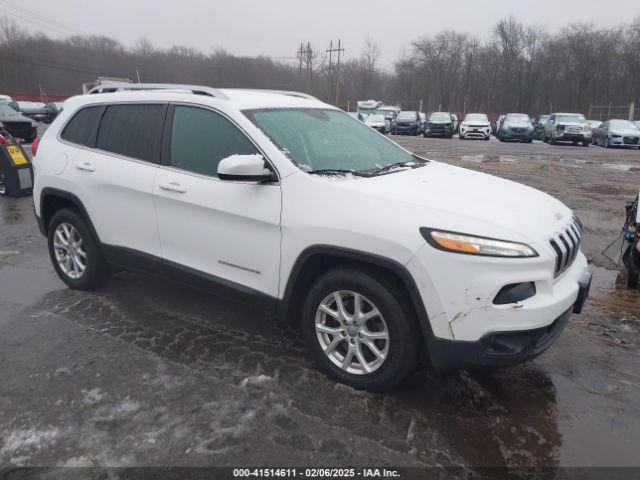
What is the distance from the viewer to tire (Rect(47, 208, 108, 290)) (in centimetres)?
443

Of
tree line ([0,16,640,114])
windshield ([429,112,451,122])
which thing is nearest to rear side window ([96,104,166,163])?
windshield ([429,112,451,122])

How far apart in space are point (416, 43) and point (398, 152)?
266ft

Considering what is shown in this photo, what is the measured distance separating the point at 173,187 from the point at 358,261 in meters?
1.54

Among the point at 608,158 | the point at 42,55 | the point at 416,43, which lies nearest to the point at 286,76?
the point at 416,43

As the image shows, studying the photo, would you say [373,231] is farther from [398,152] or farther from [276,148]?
[398,152]

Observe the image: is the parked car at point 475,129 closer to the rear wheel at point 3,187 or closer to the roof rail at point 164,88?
the rear wheel at point 3,187

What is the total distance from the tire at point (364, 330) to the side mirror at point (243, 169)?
29.8 inches

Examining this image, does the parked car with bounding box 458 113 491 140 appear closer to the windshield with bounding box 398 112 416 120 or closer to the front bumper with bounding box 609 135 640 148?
the windshield with bounding box 398 112 416 120

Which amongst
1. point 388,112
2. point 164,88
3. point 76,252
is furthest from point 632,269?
point 388,112

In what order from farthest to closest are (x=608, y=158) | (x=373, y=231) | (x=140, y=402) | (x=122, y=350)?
(x=608, y=158), (x=122, y=350), (x=140, y=402), (x=373, y=231)

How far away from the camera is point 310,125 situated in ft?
12.5

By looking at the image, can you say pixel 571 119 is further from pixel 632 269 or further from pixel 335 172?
pixel 335 172

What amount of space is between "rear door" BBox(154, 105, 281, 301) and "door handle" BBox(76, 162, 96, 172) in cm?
84

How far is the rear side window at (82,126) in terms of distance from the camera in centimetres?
440
